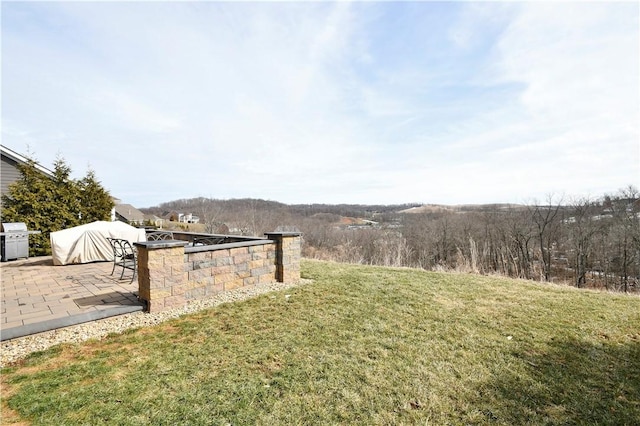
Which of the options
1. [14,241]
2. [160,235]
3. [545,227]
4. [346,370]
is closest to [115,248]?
[160,235]

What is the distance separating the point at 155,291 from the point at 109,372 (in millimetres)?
1442

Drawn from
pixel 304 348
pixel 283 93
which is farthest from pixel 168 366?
pixel 283 93

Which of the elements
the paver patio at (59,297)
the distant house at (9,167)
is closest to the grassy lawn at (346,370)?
the paver patio at (59,297)

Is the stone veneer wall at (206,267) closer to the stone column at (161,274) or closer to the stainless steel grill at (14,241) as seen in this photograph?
the stone column at (161,274)

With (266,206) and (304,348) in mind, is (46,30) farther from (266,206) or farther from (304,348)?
(266,206)

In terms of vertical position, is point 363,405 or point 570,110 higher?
point 570,110

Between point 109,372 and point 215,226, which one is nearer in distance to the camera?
point 109,372

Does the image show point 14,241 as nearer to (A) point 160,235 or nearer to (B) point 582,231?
(A) point 160,235

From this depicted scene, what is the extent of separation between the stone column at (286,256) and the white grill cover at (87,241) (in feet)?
13.3

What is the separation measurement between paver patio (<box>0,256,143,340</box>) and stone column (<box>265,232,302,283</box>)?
7.55 ft

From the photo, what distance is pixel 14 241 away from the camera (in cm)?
736

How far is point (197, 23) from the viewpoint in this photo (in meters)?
6.23

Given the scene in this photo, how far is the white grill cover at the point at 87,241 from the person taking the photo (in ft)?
21.0

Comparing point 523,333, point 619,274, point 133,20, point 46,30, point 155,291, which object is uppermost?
point 133,20
